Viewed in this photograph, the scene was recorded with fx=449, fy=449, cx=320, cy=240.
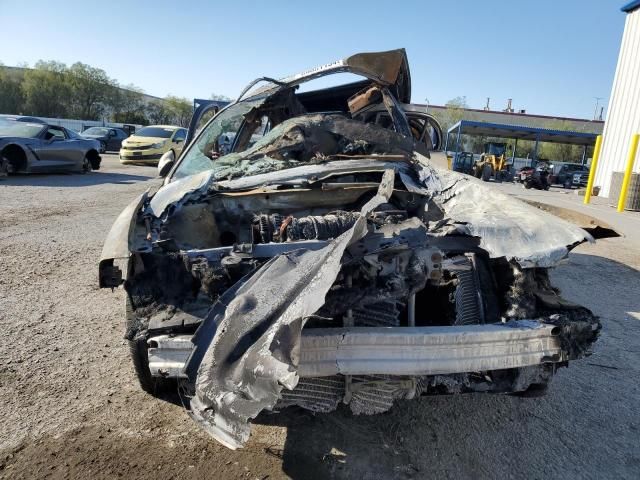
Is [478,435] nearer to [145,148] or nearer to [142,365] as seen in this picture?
[142,365]

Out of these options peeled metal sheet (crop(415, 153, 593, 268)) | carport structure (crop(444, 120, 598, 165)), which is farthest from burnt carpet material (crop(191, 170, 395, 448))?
carport structure (crop(444, 120, 598, 165))

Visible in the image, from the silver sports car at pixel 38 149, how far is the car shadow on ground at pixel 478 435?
12.0 m

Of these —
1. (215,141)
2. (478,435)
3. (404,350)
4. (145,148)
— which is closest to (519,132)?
(145,148)

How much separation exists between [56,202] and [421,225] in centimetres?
848

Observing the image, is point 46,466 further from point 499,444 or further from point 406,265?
point 499,444

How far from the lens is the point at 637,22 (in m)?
17.2

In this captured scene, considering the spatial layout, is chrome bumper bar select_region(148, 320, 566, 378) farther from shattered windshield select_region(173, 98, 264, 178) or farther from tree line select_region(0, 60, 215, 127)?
tree line select_region(0, 60, 215, 127)

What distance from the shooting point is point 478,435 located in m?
2.51

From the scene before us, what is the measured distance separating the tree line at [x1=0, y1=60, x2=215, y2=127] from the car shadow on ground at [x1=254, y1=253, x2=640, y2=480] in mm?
48451

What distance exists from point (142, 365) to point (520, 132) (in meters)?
32.3

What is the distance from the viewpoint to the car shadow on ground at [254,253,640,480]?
2219 millimetres

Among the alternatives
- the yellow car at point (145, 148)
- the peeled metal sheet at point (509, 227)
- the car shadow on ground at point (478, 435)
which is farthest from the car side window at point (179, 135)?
the car shadow on ground at point (478, 435)

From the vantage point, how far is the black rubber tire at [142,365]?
2.23 m

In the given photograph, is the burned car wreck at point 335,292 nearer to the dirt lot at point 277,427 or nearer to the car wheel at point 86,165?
the dirt lot at point 277,427
